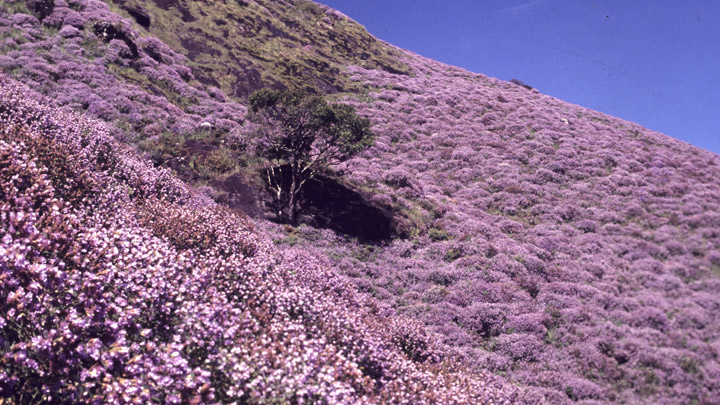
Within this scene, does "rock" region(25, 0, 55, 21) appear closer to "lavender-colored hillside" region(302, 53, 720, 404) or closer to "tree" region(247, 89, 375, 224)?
"tree" region(247, 89, 375, 224)

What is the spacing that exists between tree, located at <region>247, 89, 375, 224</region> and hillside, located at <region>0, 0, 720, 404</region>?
1.40m

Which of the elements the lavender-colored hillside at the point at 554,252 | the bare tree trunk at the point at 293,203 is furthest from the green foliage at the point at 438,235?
the bare tree trunk at the point at 293,203

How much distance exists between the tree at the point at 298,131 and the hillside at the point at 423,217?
4.58ft

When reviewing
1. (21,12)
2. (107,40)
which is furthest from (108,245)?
(21,12)

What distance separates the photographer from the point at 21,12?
28.2 m

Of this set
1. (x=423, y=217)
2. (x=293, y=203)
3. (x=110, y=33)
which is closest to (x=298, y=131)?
(x=293, y=203)

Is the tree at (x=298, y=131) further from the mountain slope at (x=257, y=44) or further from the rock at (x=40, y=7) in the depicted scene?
the rock at (x=40, y=7)

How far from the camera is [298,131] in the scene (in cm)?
2070

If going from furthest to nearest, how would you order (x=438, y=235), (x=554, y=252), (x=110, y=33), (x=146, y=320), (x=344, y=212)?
1. (x=110, y=33)
2. (x=344, y=212)
3. (x=438, y=235)
4. (x=554, y=252)
5. (x=146, y=320)

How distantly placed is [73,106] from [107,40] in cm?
1306

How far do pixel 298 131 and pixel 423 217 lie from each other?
8.77 meters

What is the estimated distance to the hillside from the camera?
6250mm

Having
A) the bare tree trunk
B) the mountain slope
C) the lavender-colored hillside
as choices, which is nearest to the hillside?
the lavender-colored hillside

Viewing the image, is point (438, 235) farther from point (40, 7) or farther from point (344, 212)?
point (40, 7)
